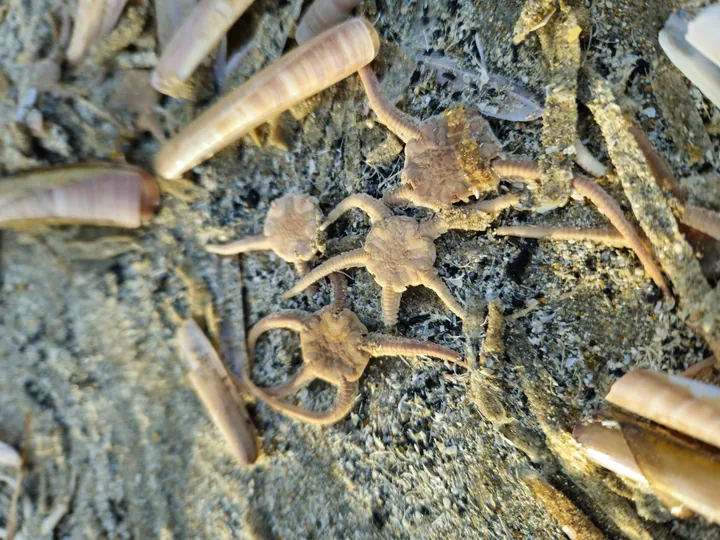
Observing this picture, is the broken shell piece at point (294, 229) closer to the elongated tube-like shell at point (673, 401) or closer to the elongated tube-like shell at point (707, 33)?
the elongated tube-like shell at point (673, 401)

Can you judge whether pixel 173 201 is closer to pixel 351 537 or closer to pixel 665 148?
pixel 351 537

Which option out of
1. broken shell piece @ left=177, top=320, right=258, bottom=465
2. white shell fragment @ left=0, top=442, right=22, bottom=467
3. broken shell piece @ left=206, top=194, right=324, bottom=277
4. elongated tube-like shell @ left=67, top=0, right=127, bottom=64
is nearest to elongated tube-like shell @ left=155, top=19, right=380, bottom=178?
broken shell piece @ left=206, top=194, right=324, bottom=277

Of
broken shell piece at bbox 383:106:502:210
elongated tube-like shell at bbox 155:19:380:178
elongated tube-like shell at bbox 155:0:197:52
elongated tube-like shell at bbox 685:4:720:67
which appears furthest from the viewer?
elongated tube-like shell at bbox 155:0:197:52

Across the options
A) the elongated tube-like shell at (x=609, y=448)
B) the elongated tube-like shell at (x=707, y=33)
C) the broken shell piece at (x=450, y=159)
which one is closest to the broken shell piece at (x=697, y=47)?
the elongated tube-like shell at (x=707, y=33)

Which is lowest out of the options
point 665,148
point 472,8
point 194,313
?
point 665,148

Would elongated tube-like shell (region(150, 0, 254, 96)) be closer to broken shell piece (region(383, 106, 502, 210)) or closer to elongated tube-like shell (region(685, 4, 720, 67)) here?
broken shell piece (region(383, 106, 502, 210))

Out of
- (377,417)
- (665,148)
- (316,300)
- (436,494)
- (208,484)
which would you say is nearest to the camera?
(665,148)

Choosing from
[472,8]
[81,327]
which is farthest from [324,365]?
[472,8]
